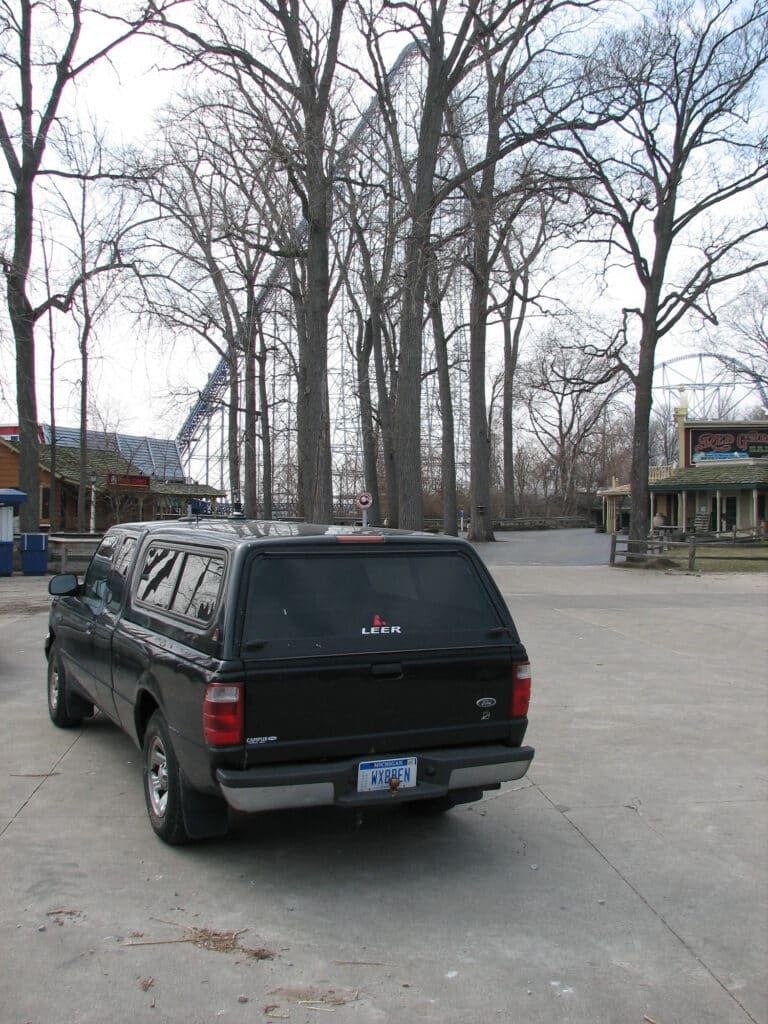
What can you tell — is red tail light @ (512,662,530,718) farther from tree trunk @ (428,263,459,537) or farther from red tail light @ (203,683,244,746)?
tree trunk @ (428,263,459,537)

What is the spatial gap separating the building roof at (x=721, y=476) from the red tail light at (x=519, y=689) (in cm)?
3724

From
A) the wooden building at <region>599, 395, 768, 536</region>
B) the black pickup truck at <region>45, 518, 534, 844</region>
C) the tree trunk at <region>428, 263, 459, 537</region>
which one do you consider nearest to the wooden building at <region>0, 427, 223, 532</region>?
the tree trunk at <region>428, 263, 459, 537</region>

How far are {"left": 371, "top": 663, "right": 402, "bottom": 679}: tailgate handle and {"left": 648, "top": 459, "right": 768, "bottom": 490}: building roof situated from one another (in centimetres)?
3784

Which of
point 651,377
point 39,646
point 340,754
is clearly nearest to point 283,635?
point 340,754

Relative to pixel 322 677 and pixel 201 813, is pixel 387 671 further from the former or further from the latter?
pixel 201 813

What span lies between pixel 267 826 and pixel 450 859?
1125mm

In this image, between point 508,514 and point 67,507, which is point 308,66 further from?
point 508,514

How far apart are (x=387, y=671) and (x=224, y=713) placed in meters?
0.84

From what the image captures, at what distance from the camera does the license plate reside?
458cm

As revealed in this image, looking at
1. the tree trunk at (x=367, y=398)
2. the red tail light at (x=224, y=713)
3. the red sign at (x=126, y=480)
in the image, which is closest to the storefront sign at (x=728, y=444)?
the tree trunk at (x=367, y=398)

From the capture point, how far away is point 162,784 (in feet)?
17.2

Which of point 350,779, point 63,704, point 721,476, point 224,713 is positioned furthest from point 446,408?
point 224,713

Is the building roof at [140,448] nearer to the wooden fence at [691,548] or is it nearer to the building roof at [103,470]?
the building roof at [103,470]

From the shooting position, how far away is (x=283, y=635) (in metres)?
4.54
